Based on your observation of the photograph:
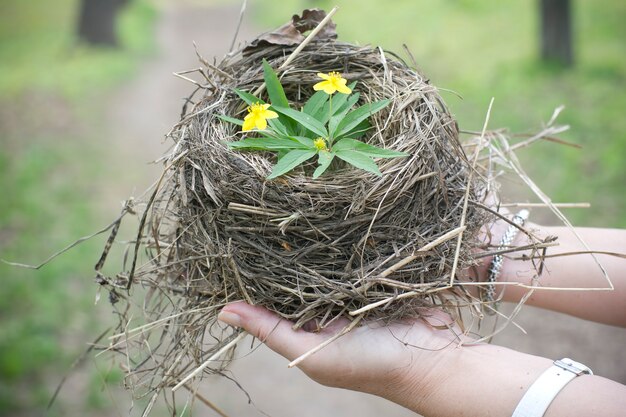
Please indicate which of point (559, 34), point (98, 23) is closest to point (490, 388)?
point (559, 34)

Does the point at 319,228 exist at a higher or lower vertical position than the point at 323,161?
lower

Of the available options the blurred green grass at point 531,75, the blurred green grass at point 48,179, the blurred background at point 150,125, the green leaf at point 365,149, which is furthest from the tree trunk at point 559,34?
the green leaf at point 365,149

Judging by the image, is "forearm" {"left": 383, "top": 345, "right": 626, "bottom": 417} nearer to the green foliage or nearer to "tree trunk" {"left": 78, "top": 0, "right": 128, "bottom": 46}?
the green foliage

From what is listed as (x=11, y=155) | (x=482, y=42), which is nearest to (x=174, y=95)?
(x=11, y=155)

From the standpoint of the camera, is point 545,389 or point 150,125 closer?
point 545,389

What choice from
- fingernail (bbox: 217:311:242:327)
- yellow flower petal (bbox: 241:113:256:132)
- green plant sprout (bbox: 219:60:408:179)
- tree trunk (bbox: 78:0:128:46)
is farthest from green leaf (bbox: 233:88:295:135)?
tree trunk (bbox: 78:0:128:46)

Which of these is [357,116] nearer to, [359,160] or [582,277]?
[359,160]

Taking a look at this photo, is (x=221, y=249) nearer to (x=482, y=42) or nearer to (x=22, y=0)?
(x=482, y=42)

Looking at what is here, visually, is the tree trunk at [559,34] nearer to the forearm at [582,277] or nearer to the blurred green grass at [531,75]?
the blurred green grass at [531,75]
